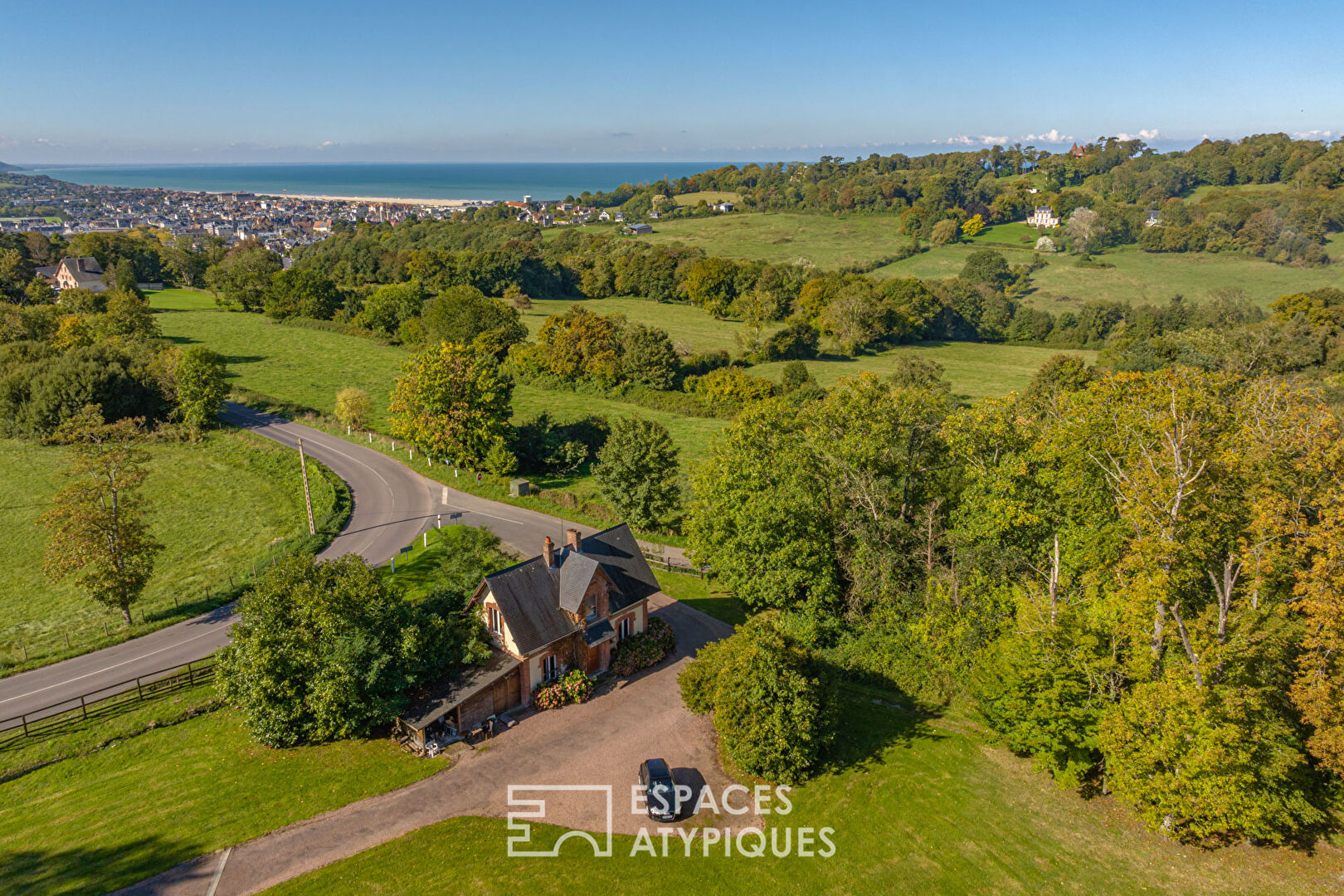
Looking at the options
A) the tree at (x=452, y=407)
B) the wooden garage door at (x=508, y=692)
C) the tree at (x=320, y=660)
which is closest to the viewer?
the tree at (x=320, y=660)

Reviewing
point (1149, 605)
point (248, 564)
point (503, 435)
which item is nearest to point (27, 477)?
point (248, 564)

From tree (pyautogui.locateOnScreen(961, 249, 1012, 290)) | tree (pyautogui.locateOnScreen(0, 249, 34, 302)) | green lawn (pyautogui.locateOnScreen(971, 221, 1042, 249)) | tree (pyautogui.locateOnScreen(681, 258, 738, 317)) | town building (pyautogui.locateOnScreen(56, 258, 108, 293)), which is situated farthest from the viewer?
green lawn (pyautogui.locateOnScreen(971, 221, 1042, 249))

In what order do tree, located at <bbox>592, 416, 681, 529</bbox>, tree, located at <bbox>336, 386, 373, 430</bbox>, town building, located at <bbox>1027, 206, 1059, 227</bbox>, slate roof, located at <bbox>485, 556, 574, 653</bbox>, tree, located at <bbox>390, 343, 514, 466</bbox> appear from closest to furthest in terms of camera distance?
slate roof, located at <bbox>485, 556, 574, 653</bbox>, tree, located at <bbox>592, 416, 681, 529</bbox>, tree, located at <bbox>390, 343, 514, 466</bbox>, tree, located at <bbox>336, 386, 373, 430</bbox>, town building, located at <bbox>1027, 206, 1059, 227</bbox>

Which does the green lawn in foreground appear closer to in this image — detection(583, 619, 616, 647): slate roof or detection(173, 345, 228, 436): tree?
detection(583, 619, 616, 647): slate roof

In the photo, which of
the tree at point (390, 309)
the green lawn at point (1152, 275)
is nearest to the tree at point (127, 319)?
the tree at point (390, 309)

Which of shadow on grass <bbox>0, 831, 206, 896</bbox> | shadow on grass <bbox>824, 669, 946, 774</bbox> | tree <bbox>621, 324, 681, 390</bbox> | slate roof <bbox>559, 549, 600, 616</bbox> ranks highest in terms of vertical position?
tree <bbox>621, 324, 681, 390</bbox>

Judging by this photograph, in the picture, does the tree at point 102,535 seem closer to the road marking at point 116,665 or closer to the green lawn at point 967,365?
the road marking at point 116,665

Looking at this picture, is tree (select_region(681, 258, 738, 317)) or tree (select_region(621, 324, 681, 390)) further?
tree (select_region(681, 258, 738, 317))

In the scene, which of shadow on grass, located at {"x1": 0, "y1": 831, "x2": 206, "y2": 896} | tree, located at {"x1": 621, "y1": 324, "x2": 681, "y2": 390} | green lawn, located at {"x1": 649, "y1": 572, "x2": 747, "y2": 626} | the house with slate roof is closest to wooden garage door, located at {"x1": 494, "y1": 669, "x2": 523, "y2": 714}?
the house with slate roof

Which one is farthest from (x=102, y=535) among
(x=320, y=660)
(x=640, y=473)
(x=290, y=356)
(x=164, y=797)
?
(x=290, y=356)
